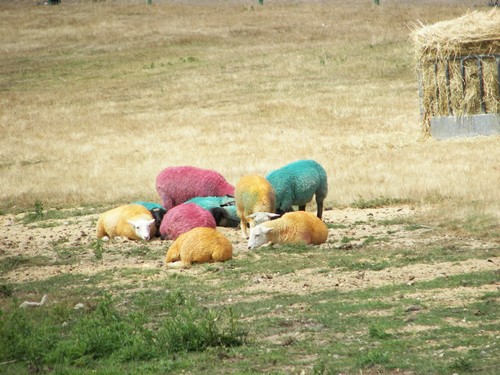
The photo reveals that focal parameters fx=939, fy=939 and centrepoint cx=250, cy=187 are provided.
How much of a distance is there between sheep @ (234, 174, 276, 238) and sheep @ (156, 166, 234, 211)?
1.70 metres

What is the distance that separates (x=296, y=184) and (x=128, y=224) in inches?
114

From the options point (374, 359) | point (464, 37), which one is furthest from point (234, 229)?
point (464, 37)

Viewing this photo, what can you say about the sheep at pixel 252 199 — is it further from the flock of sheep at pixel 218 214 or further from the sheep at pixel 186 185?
the sheep at pixel 186 185

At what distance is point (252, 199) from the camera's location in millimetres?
14961

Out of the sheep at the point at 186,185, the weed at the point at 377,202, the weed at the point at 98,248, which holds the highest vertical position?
the sheep at the point at 186,185

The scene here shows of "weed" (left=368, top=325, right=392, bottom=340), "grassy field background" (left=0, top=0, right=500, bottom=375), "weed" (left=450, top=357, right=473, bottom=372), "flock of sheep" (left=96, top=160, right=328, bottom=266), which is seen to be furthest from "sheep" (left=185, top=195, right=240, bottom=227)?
"weed" (left=450, top=357, right=473, bottom=372)

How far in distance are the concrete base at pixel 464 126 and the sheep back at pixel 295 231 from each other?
13.2m

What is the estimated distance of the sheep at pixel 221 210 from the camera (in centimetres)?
1608

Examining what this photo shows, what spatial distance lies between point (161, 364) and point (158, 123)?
25222 millimetres

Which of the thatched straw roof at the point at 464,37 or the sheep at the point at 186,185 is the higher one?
the thatched straw roof at the point at 464,37

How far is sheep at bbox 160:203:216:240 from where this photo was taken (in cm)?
1473

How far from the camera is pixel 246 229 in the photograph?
1538cm

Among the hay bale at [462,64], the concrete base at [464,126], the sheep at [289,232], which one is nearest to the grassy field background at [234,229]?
the sheep at [289,232]

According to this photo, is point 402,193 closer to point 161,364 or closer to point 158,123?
point 161,364
